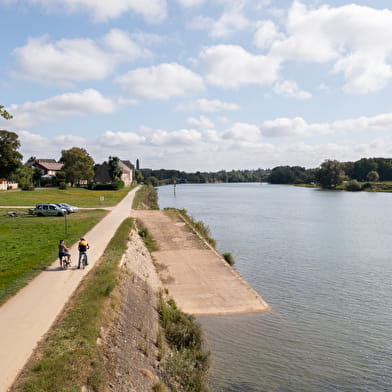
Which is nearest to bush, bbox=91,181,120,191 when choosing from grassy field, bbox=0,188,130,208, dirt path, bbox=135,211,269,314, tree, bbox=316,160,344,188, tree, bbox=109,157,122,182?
tree, bbox=109,157,122,182

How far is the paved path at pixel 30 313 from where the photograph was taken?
9.70 m

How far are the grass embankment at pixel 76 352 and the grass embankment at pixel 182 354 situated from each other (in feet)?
7.04

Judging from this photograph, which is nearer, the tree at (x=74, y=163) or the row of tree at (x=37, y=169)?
the row of tree at (x=37, y=169)

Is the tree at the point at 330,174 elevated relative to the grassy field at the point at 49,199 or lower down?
elevated

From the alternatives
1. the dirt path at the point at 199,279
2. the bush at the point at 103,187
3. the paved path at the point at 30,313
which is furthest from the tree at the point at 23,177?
the paved path at the point at 30,313

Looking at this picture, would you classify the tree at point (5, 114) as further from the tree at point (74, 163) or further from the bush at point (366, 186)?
the bush at point (366, 186)

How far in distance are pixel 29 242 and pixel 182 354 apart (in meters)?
18.1

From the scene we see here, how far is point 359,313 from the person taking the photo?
19656 millimetres

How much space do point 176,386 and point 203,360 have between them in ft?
7.35

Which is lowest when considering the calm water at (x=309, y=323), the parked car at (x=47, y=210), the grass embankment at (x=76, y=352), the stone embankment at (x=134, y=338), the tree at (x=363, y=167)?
the calm water at (x=309, y=323)

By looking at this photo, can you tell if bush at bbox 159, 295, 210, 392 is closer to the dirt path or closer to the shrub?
the dirt path

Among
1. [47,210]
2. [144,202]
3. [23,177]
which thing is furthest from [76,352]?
[23,177]

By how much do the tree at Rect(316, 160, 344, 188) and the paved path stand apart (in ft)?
492

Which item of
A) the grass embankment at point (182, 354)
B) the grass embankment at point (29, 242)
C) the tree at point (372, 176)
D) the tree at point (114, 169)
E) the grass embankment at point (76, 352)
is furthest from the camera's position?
the tree at point (372, 176)
